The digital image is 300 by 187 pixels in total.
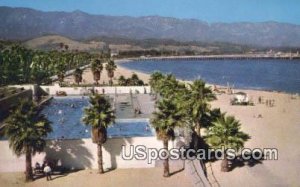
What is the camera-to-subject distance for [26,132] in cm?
2923

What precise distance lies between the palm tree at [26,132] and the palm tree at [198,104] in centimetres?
1148

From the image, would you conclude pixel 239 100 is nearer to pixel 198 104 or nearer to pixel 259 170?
pixel 198 104

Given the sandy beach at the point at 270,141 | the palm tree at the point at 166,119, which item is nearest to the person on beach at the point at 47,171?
Answer: the palm tree at the point at 166,119

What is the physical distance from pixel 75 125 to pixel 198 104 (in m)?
A: 18.7

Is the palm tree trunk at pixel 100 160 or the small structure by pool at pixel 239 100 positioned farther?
A: the small structure by pool at pixel 239 100

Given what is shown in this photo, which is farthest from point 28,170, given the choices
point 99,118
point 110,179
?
point 99,118

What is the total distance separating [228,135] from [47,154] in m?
12.5

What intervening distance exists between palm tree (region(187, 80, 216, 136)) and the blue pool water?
297 inches

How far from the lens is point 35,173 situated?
31.4 meters

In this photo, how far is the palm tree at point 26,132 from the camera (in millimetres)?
29297

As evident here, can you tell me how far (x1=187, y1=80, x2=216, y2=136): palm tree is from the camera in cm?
3562

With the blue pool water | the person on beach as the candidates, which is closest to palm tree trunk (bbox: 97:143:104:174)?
the person on beach

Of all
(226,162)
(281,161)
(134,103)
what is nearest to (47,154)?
(226,162)

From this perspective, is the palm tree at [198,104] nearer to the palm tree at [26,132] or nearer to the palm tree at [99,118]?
the palm tree at [99,118]
